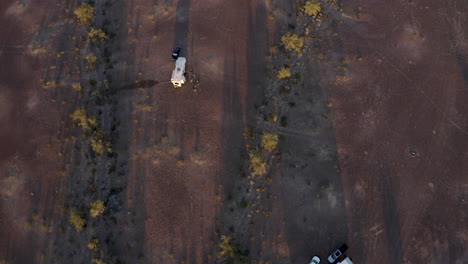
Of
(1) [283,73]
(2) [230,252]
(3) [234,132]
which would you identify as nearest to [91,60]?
(3) [234,132]

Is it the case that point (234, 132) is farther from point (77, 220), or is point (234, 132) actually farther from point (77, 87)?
point (77, 87)

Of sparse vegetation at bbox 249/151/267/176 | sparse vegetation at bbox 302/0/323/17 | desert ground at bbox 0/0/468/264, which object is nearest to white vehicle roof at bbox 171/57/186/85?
desert ground at bbox 0/0/468/264

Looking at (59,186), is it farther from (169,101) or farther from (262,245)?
(262,245)

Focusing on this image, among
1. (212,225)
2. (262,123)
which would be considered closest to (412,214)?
(262,123)

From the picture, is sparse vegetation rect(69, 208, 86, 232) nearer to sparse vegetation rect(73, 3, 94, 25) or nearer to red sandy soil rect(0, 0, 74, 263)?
red sandy soil rect(0, 0, 74, 263)

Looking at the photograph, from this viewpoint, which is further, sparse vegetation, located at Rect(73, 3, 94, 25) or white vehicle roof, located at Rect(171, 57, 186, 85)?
sparse vegetation, located at Rect(73, 3, 94, 25)

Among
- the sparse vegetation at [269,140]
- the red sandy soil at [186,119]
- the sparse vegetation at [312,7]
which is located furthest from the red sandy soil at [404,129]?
the red sandy soil at [186,119]
